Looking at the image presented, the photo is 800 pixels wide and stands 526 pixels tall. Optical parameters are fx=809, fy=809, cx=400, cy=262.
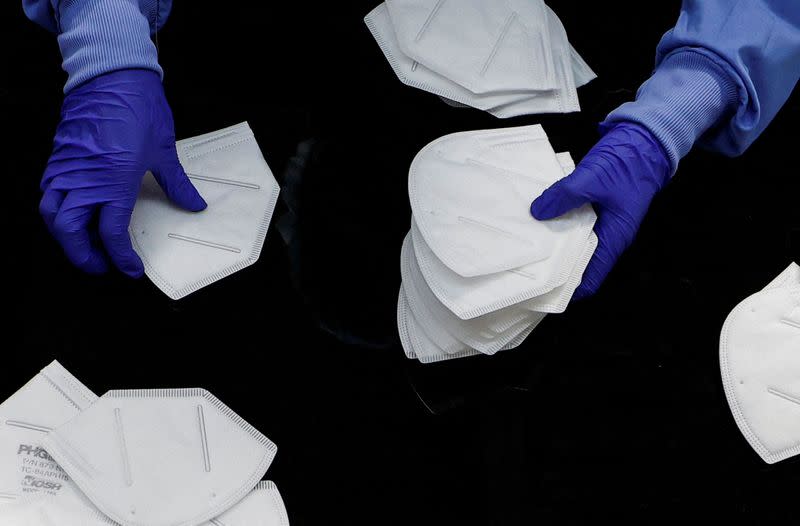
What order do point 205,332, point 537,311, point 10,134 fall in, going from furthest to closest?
point 10,134, point 205,332, point 537,311

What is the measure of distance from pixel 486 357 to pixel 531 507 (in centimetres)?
26

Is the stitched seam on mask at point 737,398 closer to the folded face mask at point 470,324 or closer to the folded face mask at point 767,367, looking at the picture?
the folded face mask at point 767,367

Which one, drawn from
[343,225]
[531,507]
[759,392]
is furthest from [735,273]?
[343,225]

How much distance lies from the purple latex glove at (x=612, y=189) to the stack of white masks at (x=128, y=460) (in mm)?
602

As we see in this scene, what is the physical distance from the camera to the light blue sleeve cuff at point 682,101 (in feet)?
4.34

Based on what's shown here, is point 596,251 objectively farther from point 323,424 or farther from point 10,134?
point 10,134

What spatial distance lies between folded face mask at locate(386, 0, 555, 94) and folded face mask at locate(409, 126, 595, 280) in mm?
137

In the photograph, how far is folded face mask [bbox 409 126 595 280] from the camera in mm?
1251

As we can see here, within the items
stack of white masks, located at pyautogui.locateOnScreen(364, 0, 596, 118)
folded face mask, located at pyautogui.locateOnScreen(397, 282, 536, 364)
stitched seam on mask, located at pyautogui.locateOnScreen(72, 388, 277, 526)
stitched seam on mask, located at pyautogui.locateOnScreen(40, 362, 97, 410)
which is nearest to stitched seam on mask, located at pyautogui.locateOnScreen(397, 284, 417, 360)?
folded face mask, located at pyautogui.locateOnScreen(397, 282, 536, 364)

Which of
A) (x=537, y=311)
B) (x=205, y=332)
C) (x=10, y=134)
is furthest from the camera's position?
(x=10, y=134)

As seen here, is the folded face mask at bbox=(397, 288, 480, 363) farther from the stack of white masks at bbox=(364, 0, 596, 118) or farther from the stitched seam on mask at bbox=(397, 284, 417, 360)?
the stack of white masks at bbox=(364, 0, 596, 118)

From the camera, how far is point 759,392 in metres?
1.32

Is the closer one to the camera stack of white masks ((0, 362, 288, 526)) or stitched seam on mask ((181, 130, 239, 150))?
stack of white masks ((0, 362, 288, 526))

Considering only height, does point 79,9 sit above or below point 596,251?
above
